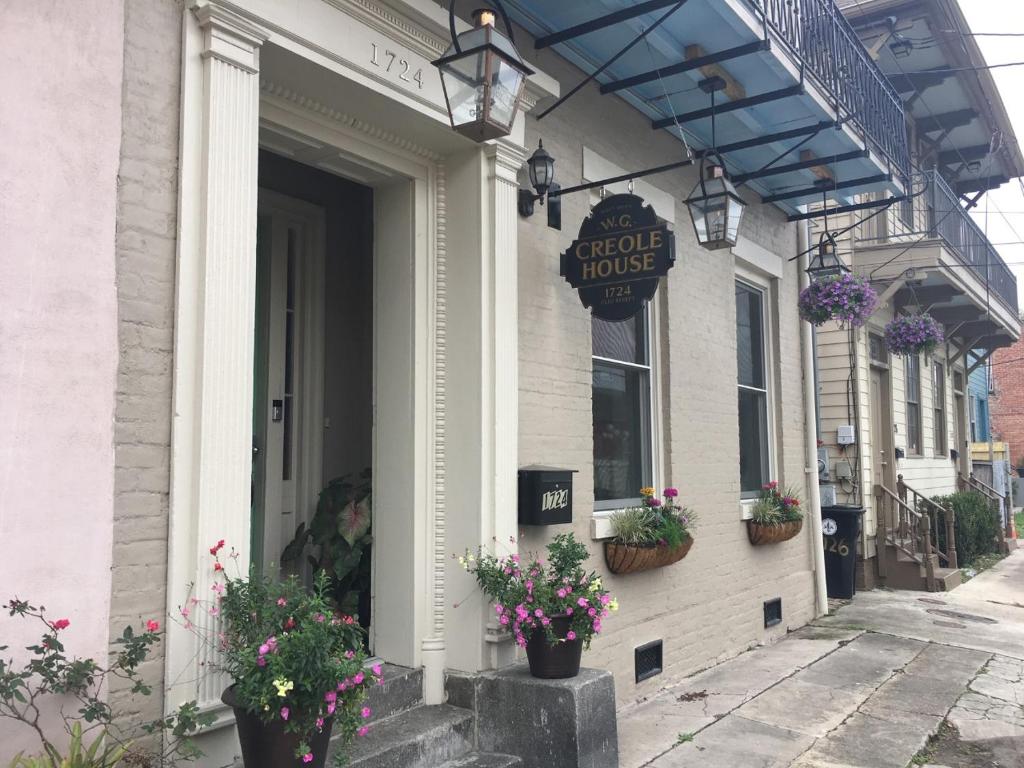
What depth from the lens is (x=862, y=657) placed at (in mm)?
6977

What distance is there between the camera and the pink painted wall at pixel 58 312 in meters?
2.70

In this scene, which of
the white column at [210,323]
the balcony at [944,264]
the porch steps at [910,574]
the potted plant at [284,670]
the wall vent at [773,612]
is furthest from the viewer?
the balcony at [944,264]

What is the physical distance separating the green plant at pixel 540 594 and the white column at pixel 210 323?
1.41m

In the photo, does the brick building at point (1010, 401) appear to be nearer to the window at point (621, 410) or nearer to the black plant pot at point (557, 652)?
the window at point (621, 410)

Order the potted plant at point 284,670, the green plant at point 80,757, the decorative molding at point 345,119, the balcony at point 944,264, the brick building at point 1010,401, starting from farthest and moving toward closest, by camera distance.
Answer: the brick building at point 1010,401, the balcony at point 944,264, the decorative molding at point 345,119, the potted plant at point 284,670, the green plant at point 80,757


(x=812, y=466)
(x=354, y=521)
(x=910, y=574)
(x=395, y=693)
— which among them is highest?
(x=812, y=466)

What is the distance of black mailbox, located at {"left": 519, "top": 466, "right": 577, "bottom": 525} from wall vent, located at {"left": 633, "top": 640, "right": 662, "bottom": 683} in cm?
146

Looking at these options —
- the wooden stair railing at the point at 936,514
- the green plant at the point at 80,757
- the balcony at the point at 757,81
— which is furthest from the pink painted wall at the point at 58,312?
the wooden stair railing at the point at 936,514

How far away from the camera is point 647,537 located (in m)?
5.50

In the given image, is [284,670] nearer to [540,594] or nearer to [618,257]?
[540,594]

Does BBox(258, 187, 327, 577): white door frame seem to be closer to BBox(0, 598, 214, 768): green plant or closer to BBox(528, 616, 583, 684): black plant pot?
BBox(528, 616, 583, 684): black plant pot

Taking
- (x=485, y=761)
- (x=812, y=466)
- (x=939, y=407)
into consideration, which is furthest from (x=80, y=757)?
(x=939, y=407)

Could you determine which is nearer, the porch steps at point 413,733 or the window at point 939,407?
the porch steps at point 413,733

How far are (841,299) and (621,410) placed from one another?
9.33 feet
